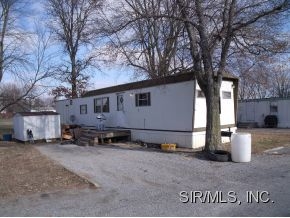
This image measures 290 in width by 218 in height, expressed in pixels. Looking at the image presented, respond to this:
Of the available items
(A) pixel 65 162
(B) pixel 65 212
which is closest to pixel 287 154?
(A) pixel 65 162

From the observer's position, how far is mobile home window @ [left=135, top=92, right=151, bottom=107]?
1784cm

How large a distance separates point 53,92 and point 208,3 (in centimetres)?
2941

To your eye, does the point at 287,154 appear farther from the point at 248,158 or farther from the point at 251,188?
the point at 251,188

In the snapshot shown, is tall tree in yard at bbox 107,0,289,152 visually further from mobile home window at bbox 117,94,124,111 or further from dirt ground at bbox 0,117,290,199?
mobile home window at bbox 117,94,124,111

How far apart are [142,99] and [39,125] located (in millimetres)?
6996

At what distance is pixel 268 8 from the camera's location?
12.3 metres

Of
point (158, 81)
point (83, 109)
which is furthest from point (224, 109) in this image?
point (83, 109)

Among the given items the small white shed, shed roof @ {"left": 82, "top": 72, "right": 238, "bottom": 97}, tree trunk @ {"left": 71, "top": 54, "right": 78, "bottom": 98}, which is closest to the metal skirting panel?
shed roof @ {"left": 82, "top": 72, "right": 238, "bottom": 97}

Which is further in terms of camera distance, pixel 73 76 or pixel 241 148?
pixel 73 76

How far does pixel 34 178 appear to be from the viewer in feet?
31.7

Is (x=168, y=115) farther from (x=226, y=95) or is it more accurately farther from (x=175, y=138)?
(x=226, y=95)

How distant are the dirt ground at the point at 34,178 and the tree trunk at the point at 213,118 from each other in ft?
17.4

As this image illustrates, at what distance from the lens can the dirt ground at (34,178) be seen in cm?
846

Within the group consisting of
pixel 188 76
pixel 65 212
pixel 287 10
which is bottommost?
pixel 65 212
